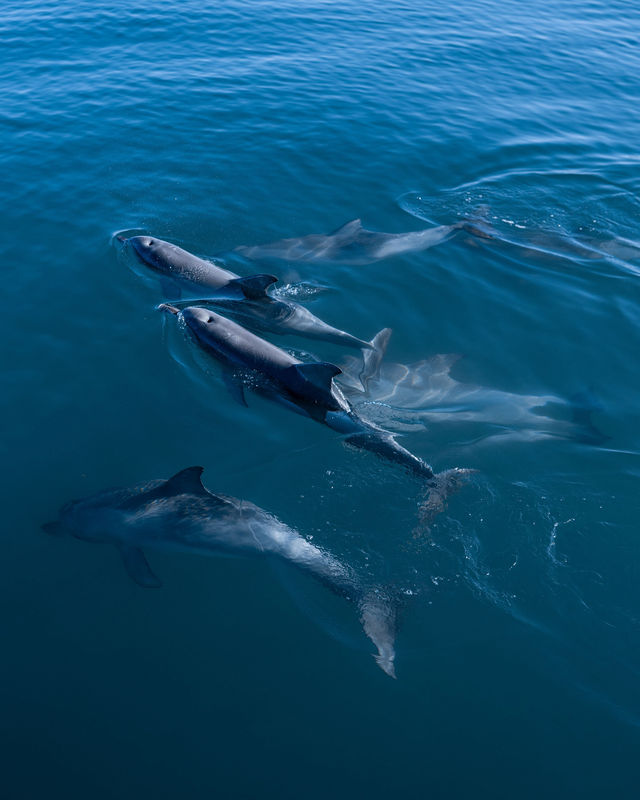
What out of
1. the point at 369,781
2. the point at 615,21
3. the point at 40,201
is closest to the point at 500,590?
the point at 369,781

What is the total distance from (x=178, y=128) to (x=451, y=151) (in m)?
9.07

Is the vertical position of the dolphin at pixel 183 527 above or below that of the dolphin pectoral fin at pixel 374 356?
below

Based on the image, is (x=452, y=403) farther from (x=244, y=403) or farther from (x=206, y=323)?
(x=206, y=323)

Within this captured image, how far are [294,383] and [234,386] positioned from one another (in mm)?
1151

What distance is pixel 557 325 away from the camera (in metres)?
13.9

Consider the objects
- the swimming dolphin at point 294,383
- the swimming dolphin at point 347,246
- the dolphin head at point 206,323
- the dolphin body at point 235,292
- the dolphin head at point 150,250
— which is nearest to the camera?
the swimming dolphin at point 294,383

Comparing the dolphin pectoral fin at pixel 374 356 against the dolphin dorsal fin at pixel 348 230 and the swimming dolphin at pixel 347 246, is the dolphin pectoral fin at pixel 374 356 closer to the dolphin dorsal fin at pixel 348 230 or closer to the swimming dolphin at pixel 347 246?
the swimming dolphin at pixel 347 246

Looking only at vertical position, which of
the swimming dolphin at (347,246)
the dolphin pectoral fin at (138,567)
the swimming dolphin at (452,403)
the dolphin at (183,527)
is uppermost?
the swimming dolphin at (347,246)

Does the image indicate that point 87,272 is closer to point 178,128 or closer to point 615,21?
point 178,128

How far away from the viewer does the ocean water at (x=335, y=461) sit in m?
7.51

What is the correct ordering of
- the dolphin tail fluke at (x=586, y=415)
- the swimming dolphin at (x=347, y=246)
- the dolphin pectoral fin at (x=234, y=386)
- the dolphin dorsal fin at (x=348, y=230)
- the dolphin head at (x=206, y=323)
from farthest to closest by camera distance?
the dolphin dorsal fin at (x=348, y=230) < the swimming dolphin at (x=347, y=246) < the dolphin head at (x=206, y=323) < the dolphin pectoral fin at (x=234, y=386) < the dolphin tail fluke at (x=586, y=415)

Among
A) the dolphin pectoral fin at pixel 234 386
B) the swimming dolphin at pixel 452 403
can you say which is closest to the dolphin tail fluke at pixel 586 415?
the swimming dolphin at pixel 452 403

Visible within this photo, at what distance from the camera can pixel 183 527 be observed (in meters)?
9.60

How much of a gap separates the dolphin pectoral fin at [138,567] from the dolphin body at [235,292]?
5.69 metres
